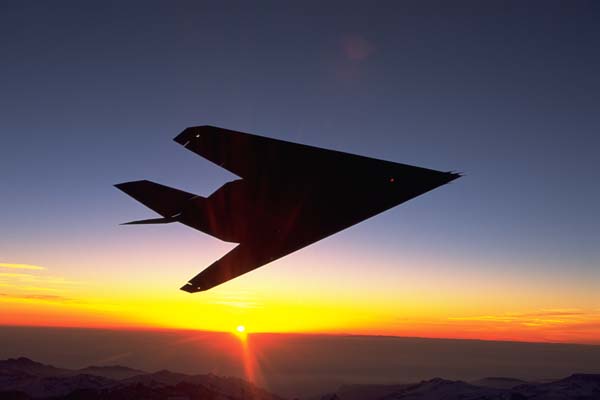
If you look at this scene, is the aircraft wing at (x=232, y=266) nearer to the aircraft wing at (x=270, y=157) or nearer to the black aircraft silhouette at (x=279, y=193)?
the black aircraft silhouette at (x=279, y=193)

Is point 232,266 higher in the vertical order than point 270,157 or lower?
lower

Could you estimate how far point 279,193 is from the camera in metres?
11.5

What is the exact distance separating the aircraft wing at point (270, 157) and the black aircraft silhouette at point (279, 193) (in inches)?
1.0

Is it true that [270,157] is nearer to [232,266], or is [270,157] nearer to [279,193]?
[279,193]

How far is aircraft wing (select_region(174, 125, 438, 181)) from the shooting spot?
9812 millimetres

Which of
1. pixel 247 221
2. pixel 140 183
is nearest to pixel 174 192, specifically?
pixel 140 183

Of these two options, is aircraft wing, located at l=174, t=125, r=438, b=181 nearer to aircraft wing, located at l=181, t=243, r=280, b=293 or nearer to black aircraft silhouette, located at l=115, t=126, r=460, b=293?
black aircraft silhouette, located at l=115, t=126, r=460, b=293

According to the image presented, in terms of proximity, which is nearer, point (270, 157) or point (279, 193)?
point (270, 157)

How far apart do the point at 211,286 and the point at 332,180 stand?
6.80 m

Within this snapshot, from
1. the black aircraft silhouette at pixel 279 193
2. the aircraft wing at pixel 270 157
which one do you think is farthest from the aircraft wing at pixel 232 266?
the aircraft wing at pixel 270 157

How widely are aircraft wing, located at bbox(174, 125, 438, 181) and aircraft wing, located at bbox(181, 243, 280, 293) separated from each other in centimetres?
348

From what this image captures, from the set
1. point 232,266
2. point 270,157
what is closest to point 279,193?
point 270,157

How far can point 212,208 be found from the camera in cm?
1262

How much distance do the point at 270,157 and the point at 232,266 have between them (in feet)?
18.0
